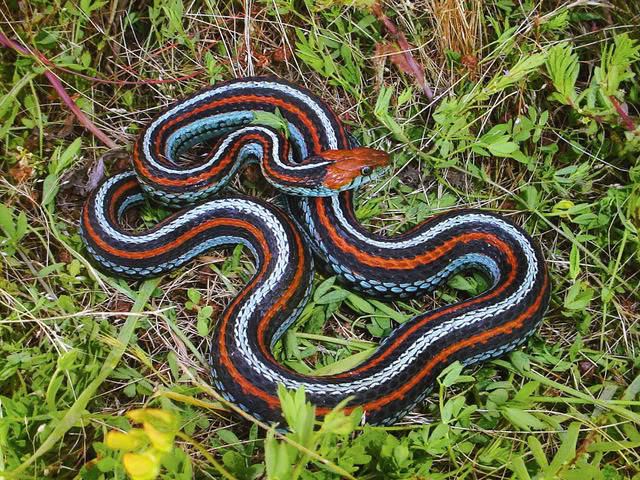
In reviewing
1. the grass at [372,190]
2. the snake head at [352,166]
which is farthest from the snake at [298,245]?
the grass at [372,190]

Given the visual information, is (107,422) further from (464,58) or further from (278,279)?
(464,58)

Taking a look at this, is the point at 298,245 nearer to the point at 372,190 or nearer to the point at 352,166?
the point at 352,166

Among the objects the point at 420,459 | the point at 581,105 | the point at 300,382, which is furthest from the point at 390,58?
the point at 420,459

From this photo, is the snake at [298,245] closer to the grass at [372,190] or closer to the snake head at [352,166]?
the snake head at [352,166]

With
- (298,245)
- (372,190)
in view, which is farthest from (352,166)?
(298,245)

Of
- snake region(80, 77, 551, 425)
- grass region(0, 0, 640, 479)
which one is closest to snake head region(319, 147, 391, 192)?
snake region(80, 77, 551, 425)

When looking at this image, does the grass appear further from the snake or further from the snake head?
the snake head
